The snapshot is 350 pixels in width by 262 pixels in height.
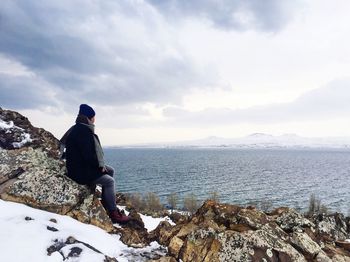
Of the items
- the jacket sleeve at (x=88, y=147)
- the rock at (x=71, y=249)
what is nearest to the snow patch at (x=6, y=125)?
the jacket sleeve at (x=88, y=147)

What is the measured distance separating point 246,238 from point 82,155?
18.3ft

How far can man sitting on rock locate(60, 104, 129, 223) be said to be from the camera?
1004cm

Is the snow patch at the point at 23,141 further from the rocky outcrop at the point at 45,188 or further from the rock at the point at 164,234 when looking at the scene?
the rock at the point at 164,234

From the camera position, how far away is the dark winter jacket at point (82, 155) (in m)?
10.0

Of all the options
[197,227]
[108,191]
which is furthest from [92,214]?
[197,227]

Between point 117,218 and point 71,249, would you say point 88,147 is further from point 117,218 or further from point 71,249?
point 71,249

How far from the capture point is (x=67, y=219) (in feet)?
29.5

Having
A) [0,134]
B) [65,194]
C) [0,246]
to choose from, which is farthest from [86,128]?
[0,134]

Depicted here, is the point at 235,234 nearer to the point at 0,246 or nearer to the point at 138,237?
the point at 138,237

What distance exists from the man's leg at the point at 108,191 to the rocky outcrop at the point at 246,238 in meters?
1.94

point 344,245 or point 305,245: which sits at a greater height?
point 305,245

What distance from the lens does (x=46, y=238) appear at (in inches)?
289

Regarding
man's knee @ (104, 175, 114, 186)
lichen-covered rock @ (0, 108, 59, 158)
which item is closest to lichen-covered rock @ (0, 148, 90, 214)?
man's knee @ (104, 175, 114, 186)

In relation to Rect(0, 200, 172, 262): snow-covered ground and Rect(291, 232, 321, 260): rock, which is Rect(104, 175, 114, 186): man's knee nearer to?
Rect(0, 200, 172, 262): snow-covered ground
